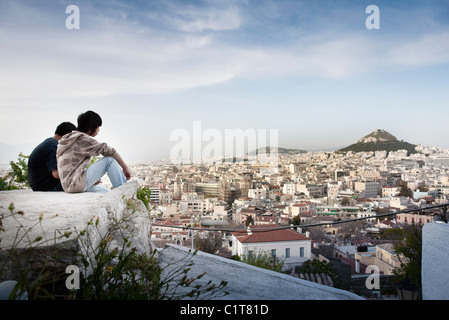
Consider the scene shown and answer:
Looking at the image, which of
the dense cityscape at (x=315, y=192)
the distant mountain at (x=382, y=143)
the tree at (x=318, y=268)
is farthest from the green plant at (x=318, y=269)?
the distant mountain at (x=382, y=143)

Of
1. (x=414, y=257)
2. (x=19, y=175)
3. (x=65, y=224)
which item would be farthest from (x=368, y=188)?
(x=65, y=224)

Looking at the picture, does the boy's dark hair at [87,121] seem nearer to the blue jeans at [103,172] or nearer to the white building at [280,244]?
the blue jeans at [103,172]

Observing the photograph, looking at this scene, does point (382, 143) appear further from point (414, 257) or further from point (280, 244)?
point (414, 257)

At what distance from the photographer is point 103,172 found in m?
2.29

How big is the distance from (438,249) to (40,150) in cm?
230

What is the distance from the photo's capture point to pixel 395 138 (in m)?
42.0

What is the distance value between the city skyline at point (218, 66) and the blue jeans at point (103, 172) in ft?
0.95

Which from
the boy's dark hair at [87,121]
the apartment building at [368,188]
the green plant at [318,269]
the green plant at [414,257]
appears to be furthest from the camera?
the apartment building at [368,188]

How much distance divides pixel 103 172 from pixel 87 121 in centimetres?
33

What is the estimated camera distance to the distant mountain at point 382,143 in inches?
1588

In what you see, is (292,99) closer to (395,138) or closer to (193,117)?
(193,117)

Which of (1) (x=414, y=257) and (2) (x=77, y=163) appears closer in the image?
(2) (x=77, y=163)

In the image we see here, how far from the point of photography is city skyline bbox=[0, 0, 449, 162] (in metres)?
5.02
